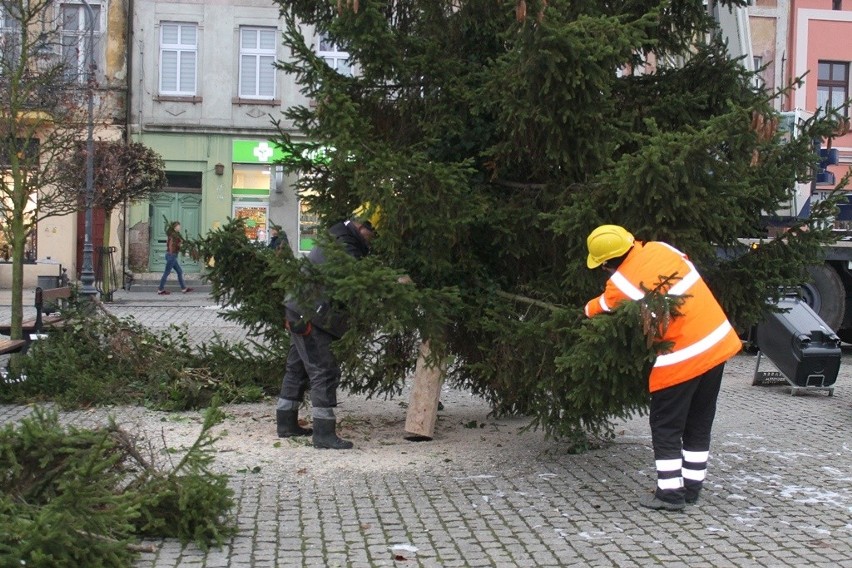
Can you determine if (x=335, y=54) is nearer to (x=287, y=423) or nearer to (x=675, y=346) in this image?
(x=287, y=423)

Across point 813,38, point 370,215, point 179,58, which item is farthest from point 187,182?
point 370,215

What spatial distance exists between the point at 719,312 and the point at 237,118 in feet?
82.4

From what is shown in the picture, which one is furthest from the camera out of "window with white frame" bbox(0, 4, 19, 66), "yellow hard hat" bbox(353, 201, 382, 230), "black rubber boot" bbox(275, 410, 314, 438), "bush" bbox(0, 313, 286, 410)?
"window with white frame" bbox(0, 4, 19, 66)

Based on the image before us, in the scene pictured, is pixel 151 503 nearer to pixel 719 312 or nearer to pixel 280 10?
pixel 719 312

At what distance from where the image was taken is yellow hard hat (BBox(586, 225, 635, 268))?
5.85 metres

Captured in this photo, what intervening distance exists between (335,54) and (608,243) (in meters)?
2.67

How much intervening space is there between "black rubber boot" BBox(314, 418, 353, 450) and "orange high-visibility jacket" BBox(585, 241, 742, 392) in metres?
2.22

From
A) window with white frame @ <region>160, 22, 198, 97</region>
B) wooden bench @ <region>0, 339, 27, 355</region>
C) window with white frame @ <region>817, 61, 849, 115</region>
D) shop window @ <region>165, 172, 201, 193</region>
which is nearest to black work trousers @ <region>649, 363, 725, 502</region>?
wooden bench @ <region>0, 339, 27, 355</region>

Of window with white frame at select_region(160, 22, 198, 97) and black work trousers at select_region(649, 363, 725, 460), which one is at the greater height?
window with white frame at select_region(160, 22, 198, 97)

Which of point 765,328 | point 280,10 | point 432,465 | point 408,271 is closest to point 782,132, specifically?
point 408,271

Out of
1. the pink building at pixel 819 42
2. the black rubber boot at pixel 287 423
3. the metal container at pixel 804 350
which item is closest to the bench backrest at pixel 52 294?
the black rubber boot at pixel 287 423

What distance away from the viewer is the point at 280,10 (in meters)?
7.79

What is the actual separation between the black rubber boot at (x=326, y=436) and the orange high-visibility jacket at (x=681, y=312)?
222 centimetres

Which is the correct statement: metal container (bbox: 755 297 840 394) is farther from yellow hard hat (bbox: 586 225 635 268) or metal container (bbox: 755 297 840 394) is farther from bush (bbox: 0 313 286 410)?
yellow hard hat (bbox: 586 225 635 268)
